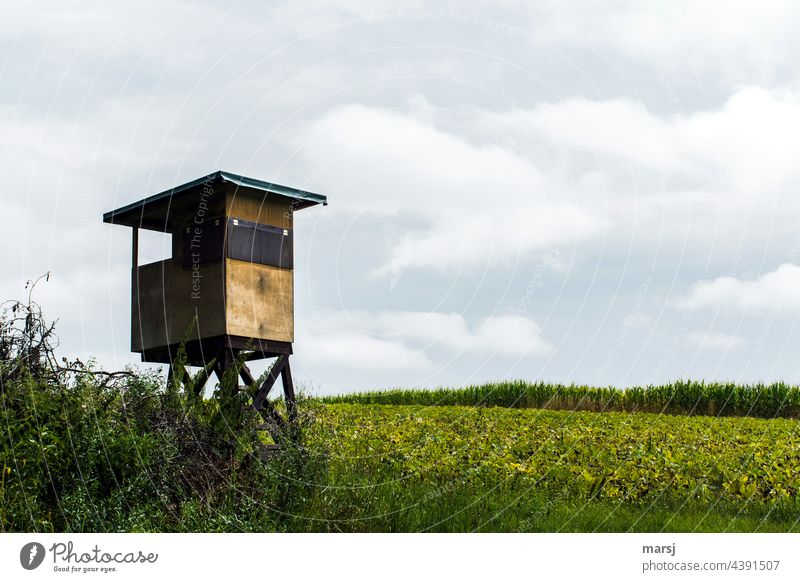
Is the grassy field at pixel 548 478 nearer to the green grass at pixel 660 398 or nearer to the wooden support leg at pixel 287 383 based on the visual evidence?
the wooden support leg at pixel 287 383

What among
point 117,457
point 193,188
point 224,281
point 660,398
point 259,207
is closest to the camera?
point 117,457

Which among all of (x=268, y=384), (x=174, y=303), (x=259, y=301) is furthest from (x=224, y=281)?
(x=268, y=384)

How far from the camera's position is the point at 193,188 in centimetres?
1320

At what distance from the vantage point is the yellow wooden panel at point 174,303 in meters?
13.0

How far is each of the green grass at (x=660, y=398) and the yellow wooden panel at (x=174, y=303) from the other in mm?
16553

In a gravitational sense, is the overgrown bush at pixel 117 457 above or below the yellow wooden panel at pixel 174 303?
below

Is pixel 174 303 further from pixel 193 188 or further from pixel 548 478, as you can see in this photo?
pixel 548 478

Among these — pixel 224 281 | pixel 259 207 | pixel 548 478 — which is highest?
pixel 259 207

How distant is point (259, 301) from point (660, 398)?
63.3ft

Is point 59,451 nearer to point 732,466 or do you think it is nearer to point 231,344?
point 231,344

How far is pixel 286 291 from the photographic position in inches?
540
